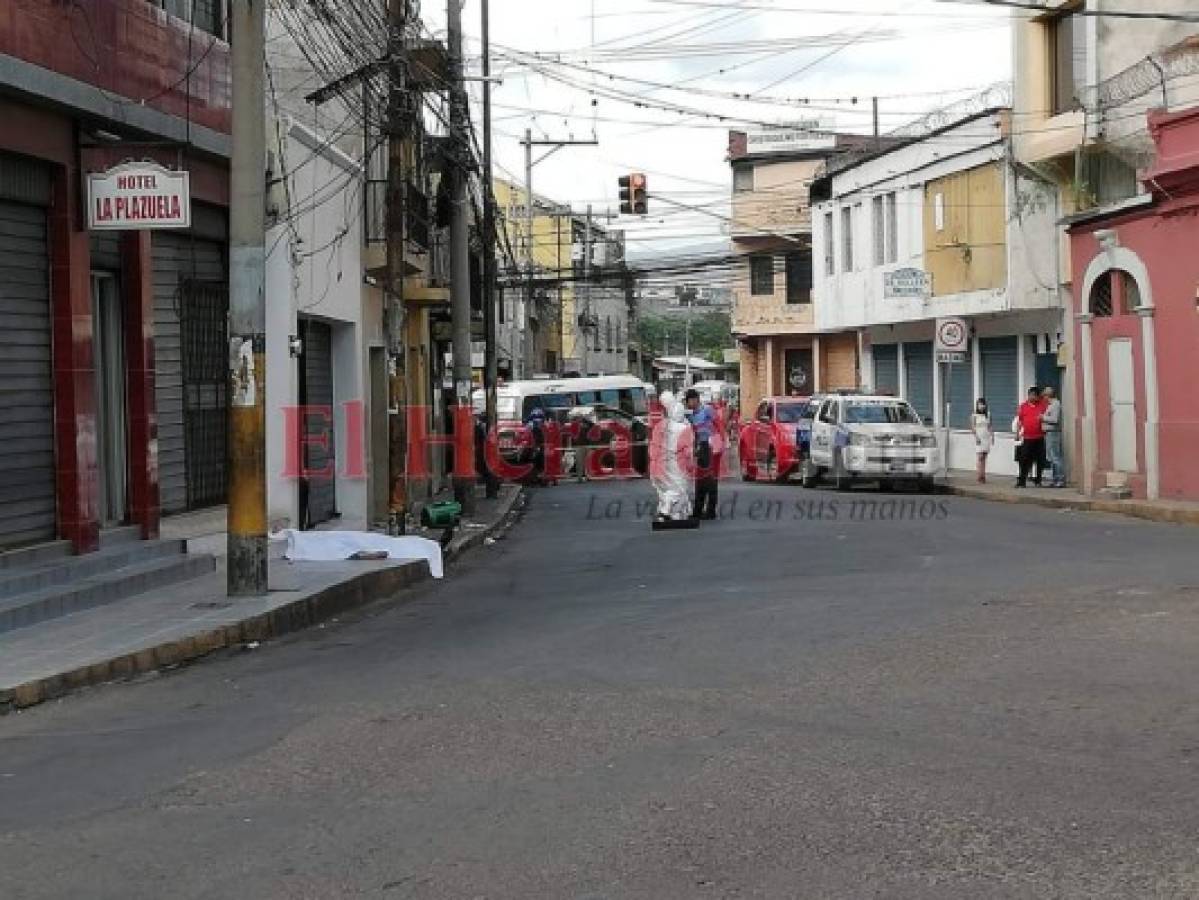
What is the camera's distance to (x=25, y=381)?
41.1ft

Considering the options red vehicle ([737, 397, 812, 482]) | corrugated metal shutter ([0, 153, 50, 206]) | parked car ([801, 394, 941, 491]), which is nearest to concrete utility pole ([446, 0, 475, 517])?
parked car ([801, 394, 941, 491])

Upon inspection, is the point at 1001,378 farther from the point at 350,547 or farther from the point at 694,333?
the point at 694,333

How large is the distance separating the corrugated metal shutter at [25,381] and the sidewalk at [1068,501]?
50.4ft

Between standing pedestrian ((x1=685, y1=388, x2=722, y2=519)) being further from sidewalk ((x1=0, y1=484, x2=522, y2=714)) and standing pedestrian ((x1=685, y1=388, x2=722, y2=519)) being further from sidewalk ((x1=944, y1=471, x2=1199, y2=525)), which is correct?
sidewalk ((x1=0, y1=484, x2=522, y2=714))

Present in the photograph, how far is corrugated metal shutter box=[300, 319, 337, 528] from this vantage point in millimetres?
19797

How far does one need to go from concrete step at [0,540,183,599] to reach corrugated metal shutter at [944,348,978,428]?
24.6 metres

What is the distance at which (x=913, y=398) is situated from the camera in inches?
1537

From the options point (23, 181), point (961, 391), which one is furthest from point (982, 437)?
point (23, 181)

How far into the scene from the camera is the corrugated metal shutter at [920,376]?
3794cm

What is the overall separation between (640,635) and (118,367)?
6297mm

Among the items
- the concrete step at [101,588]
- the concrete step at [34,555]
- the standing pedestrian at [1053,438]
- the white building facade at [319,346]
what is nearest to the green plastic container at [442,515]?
the white building facade at [319,346]

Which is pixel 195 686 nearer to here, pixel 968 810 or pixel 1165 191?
pixel 968 810

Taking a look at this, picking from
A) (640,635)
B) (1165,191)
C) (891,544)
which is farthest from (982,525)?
(640,635)

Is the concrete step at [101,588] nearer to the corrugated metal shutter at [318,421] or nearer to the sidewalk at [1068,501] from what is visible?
the corrugated metal shutter at [318,421]
